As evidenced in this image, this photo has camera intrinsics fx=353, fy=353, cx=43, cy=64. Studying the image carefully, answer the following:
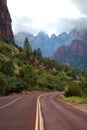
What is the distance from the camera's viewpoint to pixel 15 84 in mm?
77688

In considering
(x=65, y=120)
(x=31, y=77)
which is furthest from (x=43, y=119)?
(x=31, y=77)

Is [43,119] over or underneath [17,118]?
underneath

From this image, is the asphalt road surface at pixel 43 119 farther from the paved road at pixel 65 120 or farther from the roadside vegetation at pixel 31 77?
the roadside vegetation at pixel 31 77

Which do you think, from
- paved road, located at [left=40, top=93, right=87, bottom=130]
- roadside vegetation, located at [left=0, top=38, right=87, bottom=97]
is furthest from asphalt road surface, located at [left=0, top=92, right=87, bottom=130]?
roadside vegetation, located at [left=0, top=38, right=87, bottom=97]

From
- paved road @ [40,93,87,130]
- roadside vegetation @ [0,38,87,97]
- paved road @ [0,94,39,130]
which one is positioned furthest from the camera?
roadside vegetation @ [0,38,87,97]

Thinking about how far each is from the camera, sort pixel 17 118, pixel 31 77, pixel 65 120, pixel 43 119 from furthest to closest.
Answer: pixel 31 77 < pixel 17 118 < pixel 43 119 < pixel 65 120

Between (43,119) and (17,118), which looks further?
(17,118)

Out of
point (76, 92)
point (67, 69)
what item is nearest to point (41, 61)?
point (67, 69)

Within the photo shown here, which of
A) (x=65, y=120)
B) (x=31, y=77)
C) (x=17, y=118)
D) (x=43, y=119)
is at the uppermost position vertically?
(x=31, y=77)

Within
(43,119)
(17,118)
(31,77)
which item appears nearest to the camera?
(43,119)

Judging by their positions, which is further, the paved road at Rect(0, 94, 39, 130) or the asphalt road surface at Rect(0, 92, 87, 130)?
the paved road at Rect(0, 94, 39, 130)

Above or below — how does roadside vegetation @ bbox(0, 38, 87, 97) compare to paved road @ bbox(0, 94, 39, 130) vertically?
above

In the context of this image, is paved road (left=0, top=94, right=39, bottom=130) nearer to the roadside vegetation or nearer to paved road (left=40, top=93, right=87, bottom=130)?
paved road (left=40, top=93, right=87, bottom=130)

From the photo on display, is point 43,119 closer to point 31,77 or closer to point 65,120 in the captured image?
point 65,120
